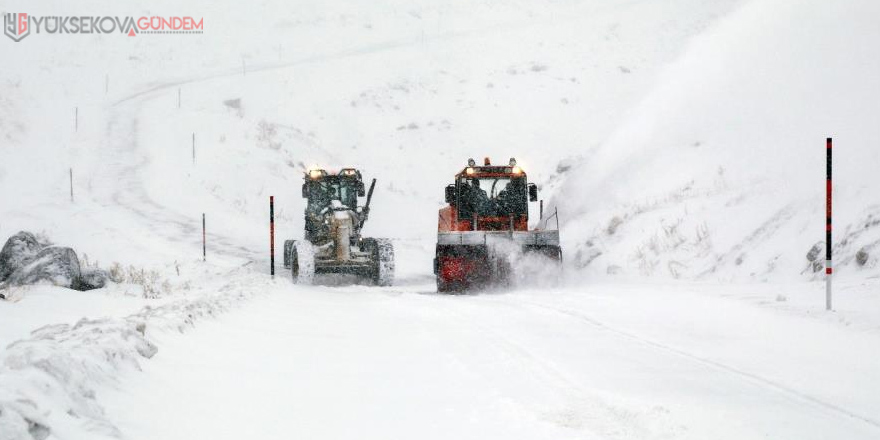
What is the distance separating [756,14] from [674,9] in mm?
32690

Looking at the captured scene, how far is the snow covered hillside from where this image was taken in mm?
4664

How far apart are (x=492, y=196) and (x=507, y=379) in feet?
40.6

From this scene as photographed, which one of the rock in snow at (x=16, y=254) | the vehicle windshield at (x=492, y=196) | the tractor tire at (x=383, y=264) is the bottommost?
the tractor tire at (x=383, y=264)

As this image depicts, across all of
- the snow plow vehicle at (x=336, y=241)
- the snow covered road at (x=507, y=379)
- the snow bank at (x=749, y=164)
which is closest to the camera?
the snow covered road at (x=507, y=379)

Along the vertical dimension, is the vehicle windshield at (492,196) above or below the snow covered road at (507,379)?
above

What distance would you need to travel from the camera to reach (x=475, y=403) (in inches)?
194

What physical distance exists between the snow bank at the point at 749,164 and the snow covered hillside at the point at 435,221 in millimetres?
88

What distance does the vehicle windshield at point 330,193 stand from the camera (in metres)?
18.4

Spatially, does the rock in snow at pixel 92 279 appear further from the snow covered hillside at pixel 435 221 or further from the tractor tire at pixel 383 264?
the tractor tire at pixel 383 264

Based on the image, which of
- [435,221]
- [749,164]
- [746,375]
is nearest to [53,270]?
[746,375]

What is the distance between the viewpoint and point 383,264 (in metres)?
17.1

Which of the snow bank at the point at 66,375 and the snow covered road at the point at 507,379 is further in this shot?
the snow covered road at the point at 507,379

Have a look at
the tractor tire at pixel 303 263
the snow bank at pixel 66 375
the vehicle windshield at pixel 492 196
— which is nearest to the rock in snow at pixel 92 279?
the tractor tire at pixel 303 263

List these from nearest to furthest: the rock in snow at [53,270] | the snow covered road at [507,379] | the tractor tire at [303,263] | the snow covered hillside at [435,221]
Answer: the snow covered road at [507,379] → the snow covered hillside at [435,221] → the rock in snow at [53,270] → the tractor tire at [303,263]
